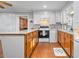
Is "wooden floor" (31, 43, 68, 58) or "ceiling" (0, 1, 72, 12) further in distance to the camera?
"ceiling" (0, 1, 72, 12)

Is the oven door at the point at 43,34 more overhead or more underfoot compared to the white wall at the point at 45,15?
more underfoot

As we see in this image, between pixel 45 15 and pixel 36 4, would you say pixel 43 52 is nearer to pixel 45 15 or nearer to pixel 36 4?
pixel 36 4

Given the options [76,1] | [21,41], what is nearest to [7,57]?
[21,41]

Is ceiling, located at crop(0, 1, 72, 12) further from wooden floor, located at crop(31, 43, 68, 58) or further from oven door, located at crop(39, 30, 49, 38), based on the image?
wooden floor, located at crop(31, 43, 68, 58)

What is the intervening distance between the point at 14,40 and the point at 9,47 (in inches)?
9.3

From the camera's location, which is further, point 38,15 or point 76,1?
point 38,15

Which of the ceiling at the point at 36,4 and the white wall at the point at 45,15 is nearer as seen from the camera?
the ceiling at the point at 36,4

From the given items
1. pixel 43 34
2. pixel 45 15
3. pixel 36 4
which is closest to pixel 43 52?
pixel 36 4

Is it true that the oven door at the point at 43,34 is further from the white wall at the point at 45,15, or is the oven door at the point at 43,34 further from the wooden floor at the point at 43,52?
the wooden floor at the point at 43,52

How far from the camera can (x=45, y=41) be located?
9180mm

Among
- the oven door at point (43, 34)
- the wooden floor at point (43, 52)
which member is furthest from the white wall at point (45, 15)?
the wooden floor at point (43, 52)

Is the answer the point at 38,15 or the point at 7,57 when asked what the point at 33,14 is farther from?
the point at 7,57

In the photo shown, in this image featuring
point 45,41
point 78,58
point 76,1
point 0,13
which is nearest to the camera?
point 78,58

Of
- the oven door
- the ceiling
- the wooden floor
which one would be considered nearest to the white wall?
the oven door
